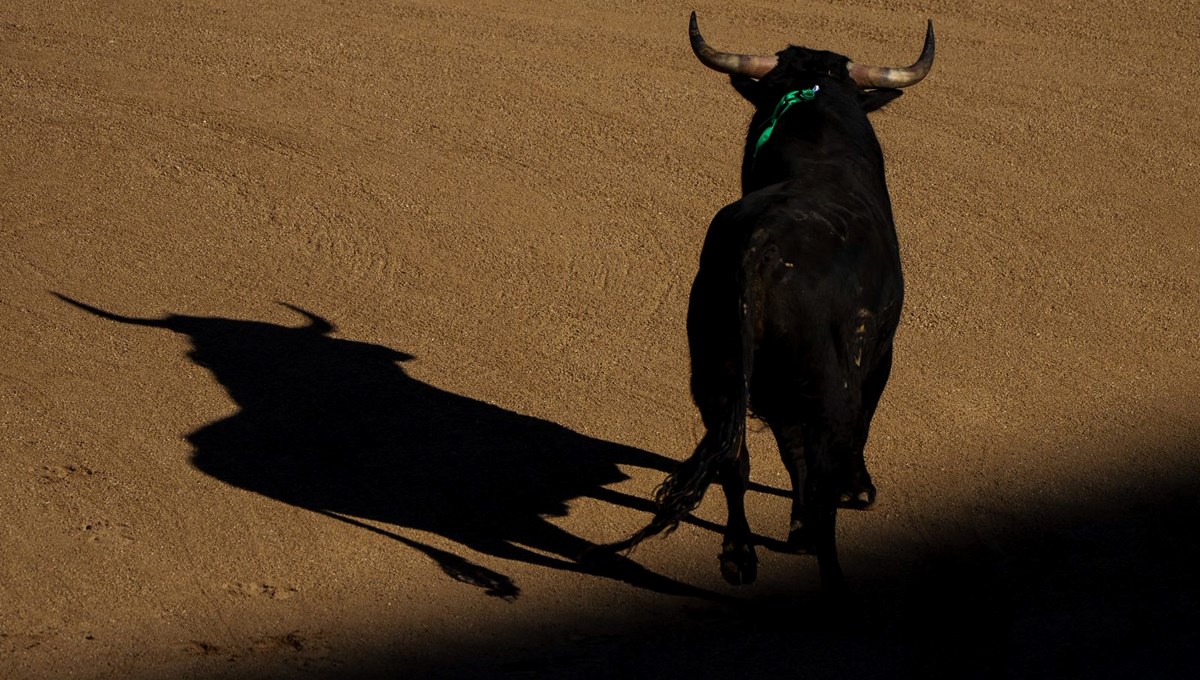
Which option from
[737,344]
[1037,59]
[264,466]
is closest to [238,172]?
[264,466]

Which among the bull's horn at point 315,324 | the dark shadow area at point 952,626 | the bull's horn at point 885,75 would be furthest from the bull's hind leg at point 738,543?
the bull's horn at point 315,324

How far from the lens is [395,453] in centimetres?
889

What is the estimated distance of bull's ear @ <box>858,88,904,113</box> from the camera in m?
8.76

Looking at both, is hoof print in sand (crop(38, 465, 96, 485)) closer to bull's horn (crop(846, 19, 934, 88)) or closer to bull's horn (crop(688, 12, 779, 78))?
bull's horn (crop(688, 12, 779, 78))

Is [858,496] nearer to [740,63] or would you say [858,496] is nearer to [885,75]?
[885,75]

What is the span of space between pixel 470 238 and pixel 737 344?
14.9 feet

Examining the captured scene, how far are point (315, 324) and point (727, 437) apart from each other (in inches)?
157

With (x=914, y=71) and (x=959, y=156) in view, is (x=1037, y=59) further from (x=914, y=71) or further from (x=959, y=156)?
(x=914, y=71)

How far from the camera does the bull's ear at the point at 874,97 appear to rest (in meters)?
8.76

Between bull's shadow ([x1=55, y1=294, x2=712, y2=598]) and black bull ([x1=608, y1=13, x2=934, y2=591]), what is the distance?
830mm

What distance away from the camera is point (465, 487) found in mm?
8594

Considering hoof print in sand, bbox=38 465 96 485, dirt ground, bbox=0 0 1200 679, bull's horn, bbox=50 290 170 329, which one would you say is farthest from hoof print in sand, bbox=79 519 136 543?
bull's horn, bbox=50 290 170 329

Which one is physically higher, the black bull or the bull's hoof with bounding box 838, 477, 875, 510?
the black bull

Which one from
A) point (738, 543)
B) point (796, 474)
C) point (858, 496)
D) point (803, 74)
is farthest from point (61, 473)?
point (803, 74)
